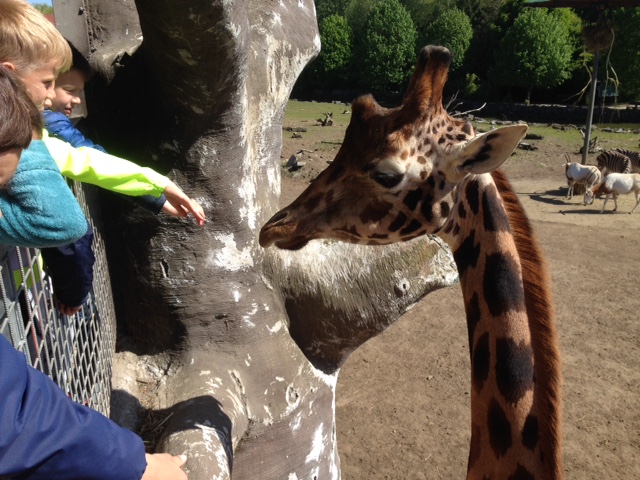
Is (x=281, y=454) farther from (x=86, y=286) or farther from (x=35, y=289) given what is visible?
(x=35, y=289)

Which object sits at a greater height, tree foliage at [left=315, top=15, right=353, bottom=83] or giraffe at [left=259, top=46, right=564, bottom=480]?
tree foliage at [left=315, top=15, right=353, bottom=83]

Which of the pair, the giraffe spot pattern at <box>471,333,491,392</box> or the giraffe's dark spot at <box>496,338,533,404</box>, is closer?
the giraffe's dark spot at <box>496,338,533,404</box>

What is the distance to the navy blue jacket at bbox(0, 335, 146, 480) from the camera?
3.41 feet

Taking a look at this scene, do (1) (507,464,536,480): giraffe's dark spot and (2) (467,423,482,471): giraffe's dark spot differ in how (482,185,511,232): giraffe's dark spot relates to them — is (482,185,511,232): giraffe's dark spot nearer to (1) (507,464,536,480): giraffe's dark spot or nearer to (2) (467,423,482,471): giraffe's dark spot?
(2) (467,423,482,471): giraffe's dark spot

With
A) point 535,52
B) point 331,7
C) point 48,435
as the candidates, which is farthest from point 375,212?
point 331,7

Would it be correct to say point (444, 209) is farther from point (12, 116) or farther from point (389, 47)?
point (389, 47)

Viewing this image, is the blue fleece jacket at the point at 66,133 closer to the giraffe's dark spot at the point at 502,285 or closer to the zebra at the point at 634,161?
the giraffe's dark spot at the point at 502,285

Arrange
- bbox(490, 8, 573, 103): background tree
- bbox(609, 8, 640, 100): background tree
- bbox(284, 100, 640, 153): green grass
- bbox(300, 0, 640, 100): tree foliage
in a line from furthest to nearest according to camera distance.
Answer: bbox(490, 8, 573, 103): background tree < bbox(300, 0, 640, 100): tree foliage < bbox(609, 8, 640, 100): background tree < bbox(284, 100, 640, 153): green grass

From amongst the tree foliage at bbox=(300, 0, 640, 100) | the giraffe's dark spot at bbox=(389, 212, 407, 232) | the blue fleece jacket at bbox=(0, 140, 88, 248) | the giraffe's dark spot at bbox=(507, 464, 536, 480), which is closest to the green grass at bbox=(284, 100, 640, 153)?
the tree foliage at bbox=(300, 0, 640, 100)

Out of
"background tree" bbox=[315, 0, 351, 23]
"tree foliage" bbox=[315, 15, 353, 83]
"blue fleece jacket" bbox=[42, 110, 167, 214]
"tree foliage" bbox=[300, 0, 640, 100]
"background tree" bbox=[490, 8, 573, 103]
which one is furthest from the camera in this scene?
"background tree" bbox=[315, 0, 351, 23]

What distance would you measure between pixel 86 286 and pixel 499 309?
1505 mm

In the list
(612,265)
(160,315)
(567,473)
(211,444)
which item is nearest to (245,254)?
(160,315)

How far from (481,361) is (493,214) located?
57cm

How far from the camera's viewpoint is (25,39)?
1.69 metres
